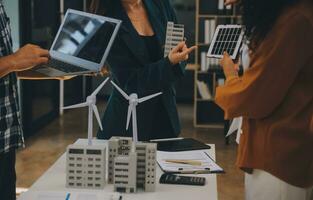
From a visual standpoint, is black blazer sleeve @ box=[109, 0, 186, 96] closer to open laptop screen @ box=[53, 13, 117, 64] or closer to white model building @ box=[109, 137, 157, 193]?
open laptop screen @ box=[53, 13, 117, 64]

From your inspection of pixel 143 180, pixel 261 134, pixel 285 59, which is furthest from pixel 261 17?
pixel 143 180

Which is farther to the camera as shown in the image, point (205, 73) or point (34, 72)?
point (205, 73)

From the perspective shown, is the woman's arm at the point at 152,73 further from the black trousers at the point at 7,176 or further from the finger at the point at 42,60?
the black trousers at the point at 7,176

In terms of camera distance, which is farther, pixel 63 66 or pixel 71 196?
pixel 63 66

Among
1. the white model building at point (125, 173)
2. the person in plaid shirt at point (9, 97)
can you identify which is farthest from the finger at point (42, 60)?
the white model building at point (125, 173)

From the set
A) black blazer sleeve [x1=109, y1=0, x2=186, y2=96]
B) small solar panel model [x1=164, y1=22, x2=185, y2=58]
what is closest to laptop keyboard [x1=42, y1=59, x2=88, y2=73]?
black blazer sleeve [x1=109, y1=0, x2=186, y2=96]

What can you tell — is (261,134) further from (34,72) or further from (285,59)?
(34,72)

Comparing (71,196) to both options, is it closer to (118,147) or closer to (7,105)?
(118,147)

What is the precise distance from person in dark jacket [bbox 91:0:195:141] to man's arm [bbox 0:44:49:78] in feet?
1.35

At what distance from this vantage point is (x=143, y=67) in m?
2.29

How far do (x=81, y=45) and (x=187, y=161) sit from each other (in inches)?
23.8

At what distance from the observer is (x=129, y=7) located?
7.72ft

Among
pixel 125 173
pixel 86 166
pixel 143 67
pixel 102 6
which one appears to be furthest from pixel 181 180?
pixel 102 6

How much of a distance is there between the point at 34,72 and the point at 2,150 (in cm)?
34
